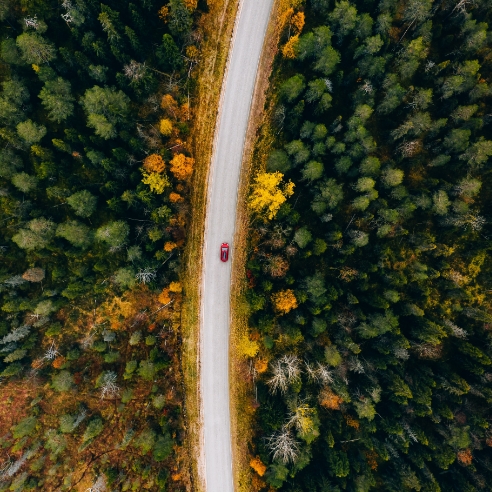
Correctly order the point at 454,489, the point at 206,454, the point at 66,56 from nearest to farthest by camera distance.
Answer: the point at 66,56 → the point at 454,489 → the point at 206,454

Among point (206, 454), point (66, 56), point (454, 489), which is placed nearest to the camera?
point (66, 56)

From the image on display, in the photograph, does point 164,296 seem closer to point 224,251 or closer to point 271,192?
point 224,251

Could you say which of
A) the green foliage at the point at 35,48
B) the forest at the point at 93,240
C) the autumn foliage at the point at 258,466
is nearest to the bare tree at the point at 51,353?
the forest at the point at 93,240

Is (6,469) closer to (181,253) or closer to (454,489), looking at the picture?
(181,253)

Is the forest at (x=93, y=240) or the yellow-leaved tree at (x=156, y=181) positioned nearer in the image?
the forest at (x=93, y=240)

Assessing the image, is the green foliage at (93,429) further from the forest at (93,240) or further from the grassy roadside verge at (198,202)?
the grassy roadside verge at (198,202)

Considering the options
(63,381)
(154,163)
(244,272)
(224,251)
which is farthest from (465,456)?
(154,163)

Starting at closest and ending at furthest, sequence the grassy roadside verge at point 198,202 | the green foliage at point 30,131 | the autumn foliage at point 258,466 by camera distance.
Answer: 1. the green foliage at point 30,131
2. the autumn foliage at point 258,466
3. the grassy roadside verge at point 198,202

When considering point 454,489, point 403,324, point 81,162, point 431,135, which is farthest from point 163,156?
point 454,489
